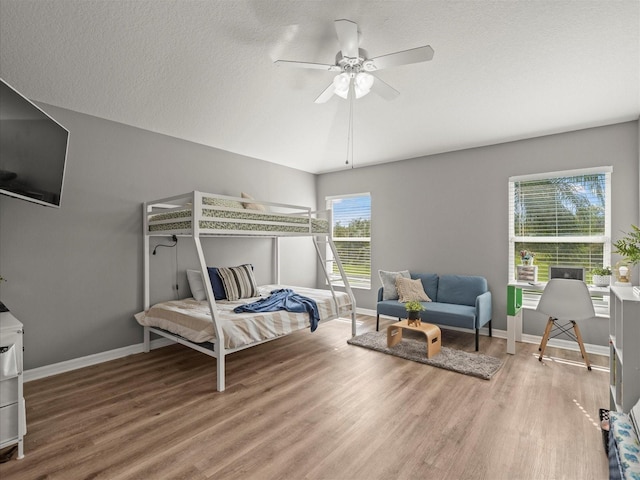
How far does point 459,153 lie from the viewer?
4.54 m

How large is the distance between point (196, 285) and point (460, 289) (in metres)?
3.38

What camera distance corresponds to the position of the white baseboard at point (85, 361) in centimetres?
295

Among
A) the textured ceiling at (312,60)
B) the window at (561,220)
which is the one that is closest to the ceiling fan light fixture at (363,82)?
the textured ceiling at (312,60)

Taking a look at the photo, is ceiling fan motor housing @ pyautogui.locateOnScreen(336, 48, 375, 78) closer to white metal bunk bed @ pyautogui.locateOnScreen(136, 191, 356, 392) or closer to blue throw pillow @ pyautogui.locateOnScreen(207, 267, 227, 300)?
white metal bunk bed @ pyautogui.locateOnScreen(136, 191, 356, 392)

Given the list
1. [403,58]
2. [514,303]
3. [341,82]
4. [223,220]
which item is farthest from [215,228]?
[514,303]

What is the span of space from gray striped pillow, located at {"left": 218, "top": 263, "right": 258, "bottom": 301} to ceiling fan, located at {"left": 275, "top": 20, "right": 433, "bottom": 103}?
239 centimetres

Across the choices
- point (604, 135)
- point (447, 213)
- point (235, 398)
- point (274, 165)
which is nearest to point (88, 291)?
point (235, 398)

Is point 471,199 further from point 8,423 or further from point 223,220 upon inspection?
point 8,423

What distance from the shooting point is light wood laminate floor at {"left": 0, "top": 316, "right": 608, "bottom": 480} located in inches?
71.4

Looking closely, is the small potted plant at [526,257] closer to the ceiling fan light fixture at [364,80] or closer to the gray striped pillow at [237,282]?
the ceiling fan light fixture at [364,80]

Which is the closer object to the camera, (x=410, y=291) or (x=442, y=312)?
(x=442, y=312)

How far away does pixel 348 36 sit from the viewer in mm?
2250

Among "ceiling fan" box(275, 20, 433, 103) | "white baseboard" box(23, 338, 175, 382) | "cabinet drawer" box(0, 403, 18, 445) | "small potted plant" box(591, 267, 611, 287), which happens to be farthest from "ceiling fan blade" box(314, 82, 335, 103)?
"small potted plant" box(591, 267, 611, 287)

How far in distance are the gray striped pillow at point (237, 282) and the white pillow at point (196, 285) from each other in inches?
10.0
